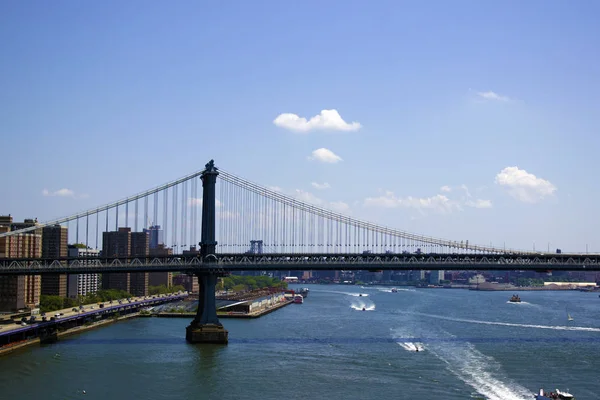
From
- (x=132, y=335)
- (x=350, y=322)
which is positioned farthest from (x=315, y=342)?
(x=350, y=322)

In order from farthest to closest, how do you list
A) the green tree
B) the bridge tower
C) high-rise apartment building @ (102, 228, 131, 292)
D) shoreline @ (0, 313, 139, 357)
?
high-rise apartment building @ (102, 228, 131, 292)
the green tree
the bridge tower
shoreline @ (0, 313, 139, 357)

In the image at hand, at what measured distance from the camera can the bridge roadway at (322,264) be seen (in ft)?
196

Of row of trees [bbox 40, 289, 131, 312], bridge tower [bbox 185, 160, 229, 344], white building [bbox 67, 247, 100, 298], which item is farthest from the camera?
white building [bbox 67, 247, 100, 298]

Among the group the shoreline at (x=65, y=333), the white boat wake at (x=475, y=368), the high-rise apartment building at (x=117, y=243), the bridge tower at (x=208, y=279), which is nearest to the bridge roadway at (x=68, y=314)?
the shoreline at (x=65, y=333)

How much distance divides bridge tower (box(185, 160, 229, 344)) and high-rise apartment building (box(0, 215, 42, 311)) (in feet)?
132

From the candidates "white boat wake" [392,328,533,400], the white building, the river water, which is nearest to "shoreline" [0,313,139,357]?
the river water

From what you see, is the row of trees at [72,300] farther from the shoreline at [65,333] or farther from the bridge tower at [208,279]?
the bridge tower at [208,279]

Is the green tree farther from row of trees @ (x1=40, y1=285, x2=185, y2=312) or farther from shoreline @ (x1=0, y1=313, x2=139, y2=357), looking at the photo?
shoreline @ (x1=0, y1=313, x2=139, y2=357)

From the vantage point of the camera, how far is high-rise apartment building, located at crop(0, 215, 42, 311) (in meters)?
90.9

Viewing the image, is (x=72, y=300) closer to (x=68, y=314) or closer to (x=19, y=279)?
(x=19, y=279)

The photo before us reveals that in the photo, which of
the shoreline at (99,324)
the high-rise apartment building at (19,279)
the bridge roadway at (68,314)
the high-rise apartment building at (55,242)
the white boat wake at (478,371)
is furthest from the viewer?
the high-rise apartment building at (55,242)

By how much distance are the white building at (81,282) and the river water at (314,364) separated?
5038 centimetres

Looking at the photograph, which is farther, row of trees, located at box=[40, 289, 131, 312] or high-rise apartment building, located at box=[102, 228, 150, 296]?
high-rise apartment building, located at box=[102, 228, 150, 296]

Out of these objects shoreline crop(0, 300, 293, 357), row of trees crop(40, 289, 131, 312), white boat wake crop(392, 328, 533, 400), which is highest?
row of trees crop(40, 289, 131, 312)
